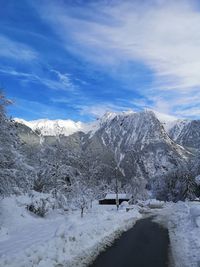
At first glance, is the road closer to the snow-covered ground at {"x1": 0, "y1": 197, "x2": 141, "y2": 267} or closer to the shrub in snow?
the snow-covered ground at {"x1": 0, "y1": 197, "x2": 141, "y2": 267}

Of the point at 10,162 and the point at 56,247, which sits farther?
the point at 10,162

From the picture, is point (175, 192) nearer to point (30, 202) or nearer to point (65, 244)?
point (30, 202)

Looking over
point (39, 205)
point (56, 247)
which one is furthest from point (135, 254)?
point (39, 205)

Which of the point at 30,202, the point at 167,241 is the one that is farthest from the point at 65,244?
the point at 30,202

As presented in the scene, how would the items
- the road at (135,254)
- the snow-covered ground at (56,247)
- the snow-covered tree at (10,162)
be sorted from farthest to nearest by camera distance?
1. the snow-covered tree at (10,162)
2. the road at (135,254)
3. the snow-covered ground at (56,247)

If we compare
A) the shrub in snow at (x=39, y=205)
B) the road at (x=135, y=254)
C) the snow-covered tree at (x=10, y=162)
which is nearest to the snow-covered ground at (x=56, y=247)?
the road at (x=135, y=254)

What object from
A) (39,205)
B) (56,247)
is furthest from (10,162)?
(39,205)

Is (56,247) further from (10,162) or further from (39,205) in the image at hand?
(39,205)

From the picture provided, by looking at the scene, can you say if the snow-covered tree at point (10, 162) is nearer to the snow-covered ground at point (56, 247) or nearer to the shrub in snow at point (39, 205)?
the snow-covered ground at point (56, 247)

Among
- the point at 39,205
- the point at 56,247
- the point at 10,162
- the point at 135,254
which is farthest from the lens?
the point at 39,205

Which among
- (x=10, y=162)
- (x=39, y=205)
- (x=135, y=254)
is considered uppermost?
(x=10, y=162)

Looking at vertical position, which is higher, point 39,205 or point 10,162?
point 10,162

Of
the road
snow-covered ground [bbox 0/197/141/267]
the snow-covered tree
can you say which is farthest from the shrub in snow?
the road

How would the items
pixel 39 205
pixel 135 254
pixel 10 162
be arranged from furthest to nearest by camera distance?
pixel 39 205
pixel 10 162
pixel 135 254
